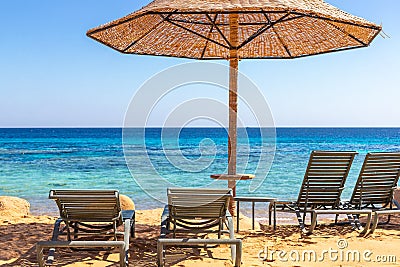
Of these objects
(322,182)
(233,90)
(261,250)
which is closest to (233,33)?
(233,90)

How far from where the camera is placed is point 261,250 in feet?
14.6

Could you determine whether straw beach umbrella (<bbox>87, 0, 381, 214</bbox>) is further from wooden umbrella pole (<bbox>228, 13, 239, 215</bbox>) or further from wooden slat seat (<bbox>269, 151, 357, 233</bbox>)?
wooden slat seat (<bbox>269, 151, 357, 233</bbox>)

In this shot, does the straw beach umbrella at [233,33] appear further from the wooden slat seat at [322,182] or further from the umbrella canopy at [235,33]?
the wooden slat seat at [322,182]

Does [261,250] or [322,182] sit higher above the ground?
[322,182]

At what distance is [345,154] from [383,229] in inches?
38.2

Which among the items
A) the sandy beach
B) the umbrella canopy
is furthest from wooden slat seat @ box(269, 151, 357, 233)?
the umbrella canopy

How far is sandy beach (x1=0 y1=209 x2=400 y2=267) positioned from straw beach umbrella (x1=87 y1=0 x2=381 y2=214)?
92 centimetres

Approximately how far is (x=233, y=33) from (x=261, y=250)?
2609 millimetres

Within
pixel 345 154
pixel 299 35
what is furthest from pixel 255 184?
pixel 345 154

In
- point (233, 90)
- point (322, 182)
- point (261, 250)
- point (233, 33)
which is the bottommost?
point (261, 250)

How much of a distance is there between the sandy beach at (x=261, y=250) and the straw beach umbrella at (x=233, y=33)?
36.3 inches

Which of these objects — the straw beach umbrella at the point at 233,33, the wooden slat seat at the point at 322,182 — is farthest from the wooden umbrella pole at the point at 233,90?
the wooden slat seat at the point at 322,182

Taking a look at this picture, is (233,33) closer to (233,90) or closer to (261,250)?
(233,90)

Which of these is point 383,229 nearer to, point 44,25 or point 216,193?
point 216,193
